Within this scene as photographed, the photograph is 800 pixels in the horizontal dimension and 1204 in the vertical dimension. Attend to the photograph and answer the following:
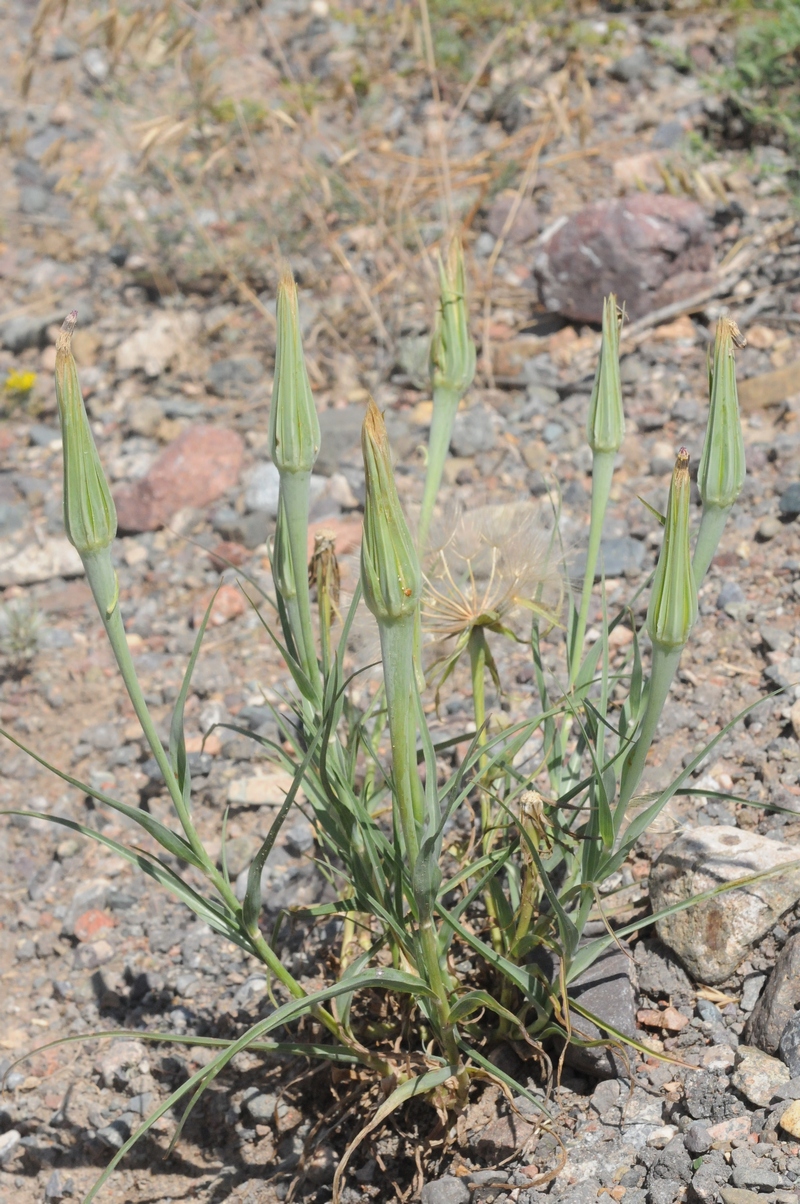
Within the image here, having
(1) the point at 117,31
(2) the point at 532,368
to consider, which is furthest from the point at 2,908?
(1) the point at 117,31

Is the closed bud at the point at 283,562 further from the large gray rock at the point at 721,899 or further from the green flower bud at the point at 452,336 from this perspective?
the large gray rock at the point at 721,899

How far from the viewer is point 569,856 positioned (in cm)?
179

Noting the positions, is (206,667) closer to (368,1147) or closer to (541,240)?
(368,1147)

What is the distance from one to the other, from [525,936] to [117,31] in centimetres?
375

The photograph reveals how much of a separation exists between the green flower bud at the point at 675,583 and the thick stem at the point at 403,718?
0.31 m

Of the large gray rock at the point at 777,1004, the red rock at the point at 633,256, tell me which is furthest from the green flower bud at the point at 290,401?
the red rock at the point at 633,256

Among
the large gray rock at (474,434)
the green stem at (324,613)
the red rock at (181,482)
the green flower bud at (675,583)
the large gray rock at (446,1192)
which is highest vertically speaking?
the green flower bud at (675,583)

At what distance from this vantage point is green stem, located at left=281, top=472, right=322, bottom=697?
158 centimetres

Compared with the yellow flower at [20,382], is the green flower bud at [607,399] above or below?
above

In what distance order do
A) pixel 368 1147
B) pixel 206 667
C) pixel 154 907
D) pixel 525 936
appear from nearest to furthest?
pixel 525 936, pixel 368 1147, pixel 154 907, pixel 206 667

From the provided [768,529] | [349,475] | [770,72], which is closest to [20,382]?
[349,475]

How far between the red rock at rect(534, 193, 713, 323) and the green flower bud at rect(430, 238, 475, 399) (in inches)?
87.7

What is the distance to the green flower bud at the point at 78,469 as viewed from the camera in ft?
4.31

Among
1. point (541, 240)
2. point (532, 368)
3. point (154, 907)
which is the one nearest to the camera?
point (154, 907)
